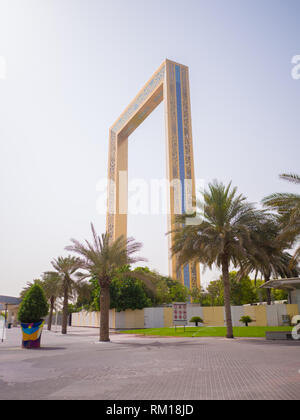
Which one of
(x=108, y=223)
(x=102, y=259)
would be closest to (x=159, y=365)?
(x=102, y=259)

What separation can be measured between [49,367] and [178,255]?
13810 mm

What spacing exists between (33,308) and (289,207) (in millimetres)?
14401

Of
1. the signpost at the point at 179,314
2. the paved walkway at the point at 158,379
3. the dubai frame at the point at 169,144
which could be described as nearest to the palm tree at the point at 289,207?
the paved walkway at the point at 158,379

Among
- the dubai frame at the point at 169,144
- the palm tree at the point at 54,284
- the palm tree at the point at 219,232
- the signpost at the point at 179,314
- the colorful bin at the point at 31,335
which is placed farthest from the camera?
the dubai frame at the point at 169,144

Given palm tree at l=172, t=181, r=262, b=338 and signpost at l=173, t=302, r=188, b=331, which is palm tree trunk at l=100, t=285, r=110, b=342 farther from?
signpost at l=173, t=302, r=188, b=331

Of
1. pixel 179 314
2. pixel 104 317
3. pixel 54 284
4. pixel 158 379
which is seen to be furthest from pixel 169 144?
pixel 158 379

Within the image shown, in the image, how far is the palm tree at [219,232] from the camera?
20828 millimetres

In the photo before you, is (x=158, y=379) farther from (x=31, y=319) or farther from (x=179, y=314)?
(x=179, y=314)

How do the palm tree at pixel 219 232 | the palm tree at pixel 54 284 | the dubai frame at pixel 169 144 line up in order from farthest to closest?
the dubai frame at pixel 169 144 < the palm tree at pixel 54 284 < the palm tree at pixel 219 232

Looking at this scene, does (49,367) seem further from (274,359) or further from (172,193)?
(172,193)

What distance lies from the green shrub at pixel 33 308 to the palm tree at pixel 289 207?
12807 mm

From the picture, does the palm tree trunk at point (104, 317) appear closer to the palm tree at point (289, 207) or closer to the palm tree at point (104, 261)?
the palm tree at point (104, 261)

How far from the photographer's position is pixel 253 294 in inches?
2330

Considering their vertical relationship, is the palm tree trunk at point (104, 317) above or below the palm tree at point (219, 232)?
below
